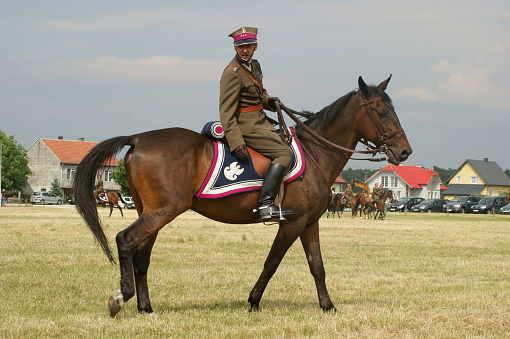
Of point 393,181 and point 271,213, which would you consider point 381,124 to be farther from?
point 393,181

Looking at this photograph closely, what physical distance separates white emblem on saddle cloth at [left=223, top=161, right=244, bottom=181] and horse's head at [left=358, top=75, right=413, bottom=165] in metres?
1.75

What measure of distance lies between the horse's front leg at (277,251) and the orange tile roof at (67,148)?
303 feet

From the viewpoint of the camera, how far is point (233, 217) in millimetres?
6980

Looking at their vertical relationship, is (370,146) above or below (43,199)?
above

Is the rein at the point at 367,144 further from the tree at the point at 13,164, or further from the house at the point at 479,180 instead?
the house at the point at 479,180

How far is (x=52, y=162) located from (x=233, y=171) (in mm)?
97453

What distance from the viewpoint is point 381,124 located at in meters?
7.36

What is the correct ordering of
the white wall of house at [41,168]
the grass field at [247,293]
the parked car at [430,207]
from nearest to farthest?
the grass field at [247,293]
the parked car at [430,207]
the white wall of house at [41,168]

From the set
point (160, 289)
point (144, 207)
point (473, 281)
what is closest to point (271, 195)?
point (144, 207)

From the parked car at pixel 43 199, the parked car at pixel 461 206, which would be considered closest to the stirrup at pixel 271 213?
the parked car at pixel 461 206

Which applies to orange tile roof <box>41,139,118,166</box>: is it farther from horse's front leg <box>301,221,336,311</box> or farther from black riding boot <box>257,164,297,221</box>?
black riding boot <box>257,164,297,221</box>

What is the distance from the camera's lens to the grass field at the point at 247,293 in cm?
615

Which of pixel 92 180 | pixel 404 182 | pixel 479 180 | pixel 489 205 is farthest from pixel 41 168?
pixel 92 180

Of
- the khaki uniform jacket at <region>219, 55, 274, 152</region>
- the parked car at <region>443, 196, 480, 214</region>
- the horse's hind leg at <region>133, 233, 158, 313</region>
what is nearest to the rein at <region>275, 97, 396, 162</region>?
the khaki uniform jacket at <region>219, 55, 274, 152</region>
